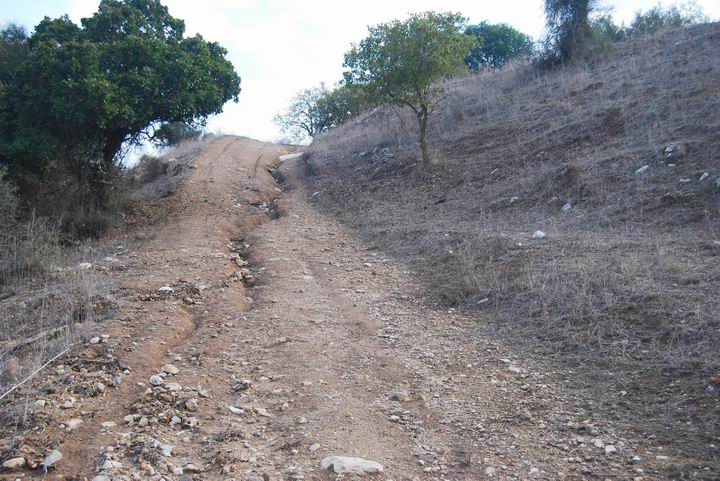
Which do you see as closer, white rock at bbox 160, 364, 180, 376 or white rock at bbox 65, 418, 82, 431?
white rock at bbox 65, 418, 82, 431

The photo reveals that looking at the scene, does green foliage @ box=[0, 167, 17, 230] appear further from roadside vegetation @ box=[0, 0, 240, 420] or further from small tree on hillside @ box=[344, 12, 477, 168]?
small tree on hillside @ box=[344, 12, 477, 168]

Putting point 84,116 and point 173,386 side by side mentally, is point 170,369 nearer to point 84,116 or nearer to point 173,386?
point 173,386

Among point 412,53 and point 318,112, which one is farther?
point 318,112

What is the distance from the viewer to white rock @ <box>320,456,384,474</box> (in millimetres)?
3092

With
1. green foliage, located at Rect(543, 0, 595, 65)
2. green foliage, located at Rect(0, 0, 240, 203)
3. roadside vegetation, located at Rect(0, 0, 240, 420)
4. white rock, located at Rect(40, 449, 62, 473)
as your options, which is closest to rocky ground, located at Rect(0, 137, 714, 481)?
white rock, located at Rect(40, 449, 62, 473)

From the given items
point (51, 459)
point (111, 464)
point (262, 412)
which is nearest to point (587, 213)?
point (262, 412)

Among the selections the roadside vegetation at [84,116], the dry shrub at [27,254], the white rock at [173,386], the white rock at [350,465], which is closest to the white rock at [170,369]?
the white rock at [173,386]

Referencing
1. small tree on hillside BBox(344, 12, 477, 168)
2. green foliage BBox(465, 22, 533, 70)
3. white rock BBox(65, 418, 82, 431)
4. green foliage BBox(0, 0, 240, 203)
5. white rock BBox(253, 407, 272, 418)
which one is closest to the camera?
white rock BBox(65, 418, 82, 431)

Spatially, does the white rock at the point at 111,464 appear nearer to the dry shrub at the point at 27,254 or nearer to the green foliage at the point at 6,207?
the dry shrub at the point at 27,254

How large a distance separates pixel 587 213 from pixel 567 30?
10.8 m

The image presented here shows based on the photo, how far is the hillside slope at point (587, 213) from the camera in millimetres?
4008

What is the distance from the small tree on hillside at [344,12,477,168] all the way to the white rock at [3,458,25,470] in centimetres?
A: 939

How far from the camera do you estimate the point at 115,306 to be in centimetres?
546

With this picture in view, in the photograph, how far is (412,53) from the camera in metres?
11.1
